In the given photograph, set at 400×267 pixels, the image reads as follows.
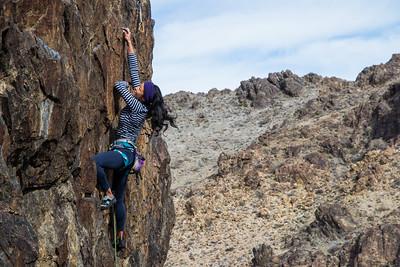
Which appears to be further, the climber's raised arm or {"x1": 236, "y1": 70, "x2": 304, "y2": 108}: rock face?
{"x1": 236, "y1": 70, "x2": 304, "y2": 108}: rock face

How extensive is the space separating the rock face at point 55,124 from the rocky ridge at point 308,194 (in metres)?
19.6

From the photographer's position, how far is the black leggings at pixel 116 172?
29.9 ft

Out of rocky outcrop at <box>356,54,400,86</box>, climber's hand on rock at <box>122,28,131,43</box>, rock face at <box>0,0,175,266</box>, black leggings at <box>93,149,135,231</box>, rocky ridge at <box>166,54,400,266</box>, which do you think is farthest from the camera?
rocky outcrop at <box>356,54,400,86</box>

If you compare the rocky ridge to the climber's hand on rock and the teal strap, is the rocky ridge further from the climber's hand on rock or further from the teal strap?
the teal strap

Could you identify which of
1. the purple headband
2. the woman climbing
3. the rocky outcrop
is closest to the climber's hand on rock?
the woman climbing

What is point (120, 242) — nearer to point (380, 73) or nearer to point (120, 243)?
point (120, 243)

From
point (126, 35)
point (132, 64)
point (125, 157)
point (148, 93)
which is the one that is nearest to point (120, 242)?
point (125, 157)

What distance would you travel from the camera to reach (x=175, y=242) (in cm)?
3547

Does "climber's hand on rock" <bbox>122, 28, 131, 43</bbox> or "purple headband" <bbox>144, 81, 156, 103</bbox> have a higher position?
"climber's hand on rock" <bbox>122, 28, 131, 43</bbox>

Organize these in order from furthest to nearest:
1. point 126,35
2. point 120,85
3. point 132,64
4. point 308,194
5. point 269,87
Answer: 1. point 269,87
2. point 308,194
3. point 126,35
4. point 132,64
5. point 120,85

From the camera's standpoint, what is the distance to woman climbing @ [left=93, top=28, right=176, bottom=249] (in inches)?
362

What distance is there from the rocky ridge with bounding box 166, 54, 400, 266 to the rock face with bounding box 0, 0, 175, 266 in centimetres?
1955

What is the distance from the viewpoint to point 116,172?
382 inches

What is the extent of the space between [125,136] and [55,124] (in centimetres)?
165
